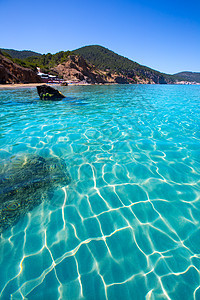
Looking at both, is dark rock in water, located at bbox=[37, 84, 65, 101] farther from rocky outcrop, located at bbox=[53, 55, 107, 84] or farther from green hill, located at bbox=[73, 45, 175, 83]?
green hill, located at bbox=[73, 45, 175, 83]

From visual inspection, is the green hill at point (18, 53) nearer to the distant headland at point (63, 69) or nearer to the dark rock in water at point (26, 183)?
the distant headland at point (63, 69)

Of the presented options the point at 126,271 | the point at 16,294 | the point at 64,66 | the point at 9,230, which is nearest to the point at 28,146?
the point at 9,230

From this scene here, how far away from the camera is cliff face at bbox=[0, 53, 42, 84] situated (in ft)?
95.8

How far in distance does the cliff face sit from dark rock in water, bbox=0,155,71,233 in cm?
3367

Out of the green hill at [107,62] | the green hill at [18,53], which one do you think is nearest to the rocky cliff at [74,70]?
the green hill at [107,62]

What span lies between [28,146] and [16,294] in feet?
12.5

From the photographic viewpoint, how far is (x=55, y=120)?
24.8 feet

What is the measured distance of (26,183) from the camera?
3.00 m

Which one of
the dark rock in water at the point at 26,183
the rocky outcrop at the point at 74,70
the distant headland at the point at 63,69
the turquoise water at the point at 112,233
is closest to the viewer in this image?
the turquoise water at the point at 112,233

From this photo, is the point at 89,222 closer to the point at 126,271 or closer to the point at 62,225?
the point at 62,225

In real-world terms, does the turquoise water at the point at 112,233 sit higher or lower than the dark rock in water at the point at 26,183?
lower

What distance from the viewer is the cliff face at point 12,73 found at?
2919 centimetres

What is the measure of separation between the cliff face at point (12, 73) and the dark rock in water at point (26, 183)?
33671 millimetres

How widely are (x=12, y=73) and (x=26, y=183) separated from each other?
3775 centimetres
